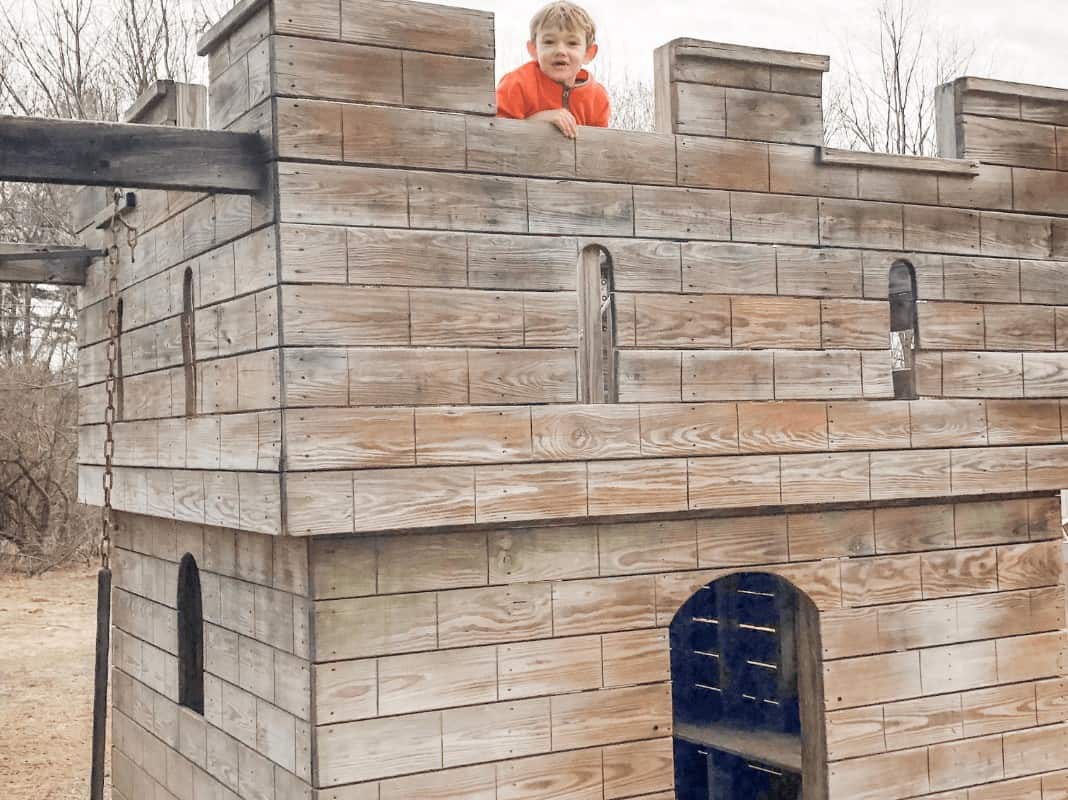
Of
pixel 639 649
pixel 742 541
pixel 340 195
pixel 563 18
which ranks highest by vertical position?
pixel 563 18

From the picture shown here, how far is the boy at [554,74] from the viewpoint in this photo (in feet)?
22.3

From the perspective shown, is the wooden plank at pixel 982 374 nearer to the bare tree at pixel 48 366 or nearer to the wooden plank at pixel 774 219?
the wooden plank at pixel 774 219

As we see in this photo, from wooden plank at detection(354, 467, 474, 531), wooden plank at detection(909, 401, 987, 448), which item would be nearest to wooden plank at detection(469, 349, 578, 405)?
wooden plank at detection(354, 467, 474, 531)

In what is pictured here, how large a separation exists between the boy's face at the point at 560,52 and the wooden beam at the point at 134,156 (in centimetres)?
164

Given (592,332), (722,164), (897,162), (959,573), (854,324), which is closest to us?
(592,332)

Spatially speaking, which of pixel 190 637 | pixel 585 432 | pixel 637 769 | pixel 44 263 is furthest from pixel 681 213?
pixel 44 263

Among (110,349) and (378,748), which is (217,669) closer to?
(378,748)

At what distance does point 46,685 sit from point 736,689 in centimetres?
902

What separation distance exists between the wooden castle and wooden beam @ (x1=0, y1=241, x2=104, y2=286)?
417 millimetres

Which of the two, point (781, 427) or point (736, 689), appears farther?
point (736, 689)

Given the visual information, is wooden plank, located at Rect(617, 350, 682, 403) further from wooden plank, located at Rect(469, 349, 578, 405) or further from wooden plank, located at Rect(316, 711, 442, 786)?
wooden plank, located at Rect(316, 711, 442, 786)

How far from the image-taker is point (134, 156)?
235 inches

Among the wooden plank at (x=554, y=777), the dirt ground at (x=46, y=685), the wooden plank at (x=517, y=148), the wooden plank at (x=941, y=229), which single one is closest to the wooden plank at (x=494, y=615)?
the wooden plank at (x=554, y=777)

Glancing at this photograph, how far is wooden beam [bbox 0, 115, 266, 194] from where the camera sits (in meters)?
5.78
